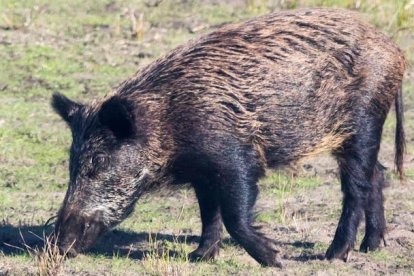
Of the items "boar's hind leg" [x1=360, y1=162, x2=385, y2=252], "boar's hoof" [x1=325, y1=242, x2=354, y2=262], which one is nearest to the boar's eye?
"boar's hoof" [x1=325, y1=242, x2=354, y2=262]

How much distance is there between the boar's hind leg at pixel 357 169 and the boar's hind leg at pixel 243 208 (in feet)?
2.18

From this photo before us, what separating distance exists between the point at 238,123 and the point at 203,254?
0.98m

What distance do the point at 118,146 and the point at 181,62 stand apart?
2.31 ft

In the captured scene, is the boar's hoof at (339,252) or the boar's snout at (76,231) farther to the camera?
the boar's hoof at (339,252)

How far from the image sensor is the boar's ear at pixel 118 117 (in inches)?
283

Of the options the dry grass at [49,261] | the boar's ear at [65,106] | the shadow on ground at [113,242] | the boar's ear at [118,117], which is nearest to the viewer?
the dry grass at [49,261]

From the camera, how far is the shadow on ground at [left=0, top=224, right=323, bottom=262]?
7.84 meters

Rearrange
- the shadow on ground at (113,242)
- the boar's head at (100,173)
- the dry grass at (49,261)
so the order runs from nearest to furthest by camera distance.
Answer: the dry grass at (49,261) → the boar's head at (100,173) → the shadow on ground at (113,242)

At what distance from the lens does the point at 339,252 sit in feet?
25.5

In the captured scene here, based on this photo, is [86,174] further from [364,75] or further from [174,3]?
[174,3]

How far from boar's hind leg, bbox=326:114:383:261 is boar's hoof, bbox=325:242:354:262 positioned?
0.05 metres

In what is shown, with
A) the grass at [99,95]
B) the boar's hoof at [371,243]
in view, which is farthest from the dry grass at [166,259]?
the boar's hoof at [371,243]

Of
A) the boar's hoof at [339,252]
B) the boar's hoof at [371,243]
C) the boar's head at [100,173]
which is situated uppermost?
the boar's head at [100,173]

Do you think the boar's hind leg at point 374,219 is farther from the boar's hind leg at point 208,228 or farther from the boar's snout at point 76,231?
the boar's snout at point 76,231
